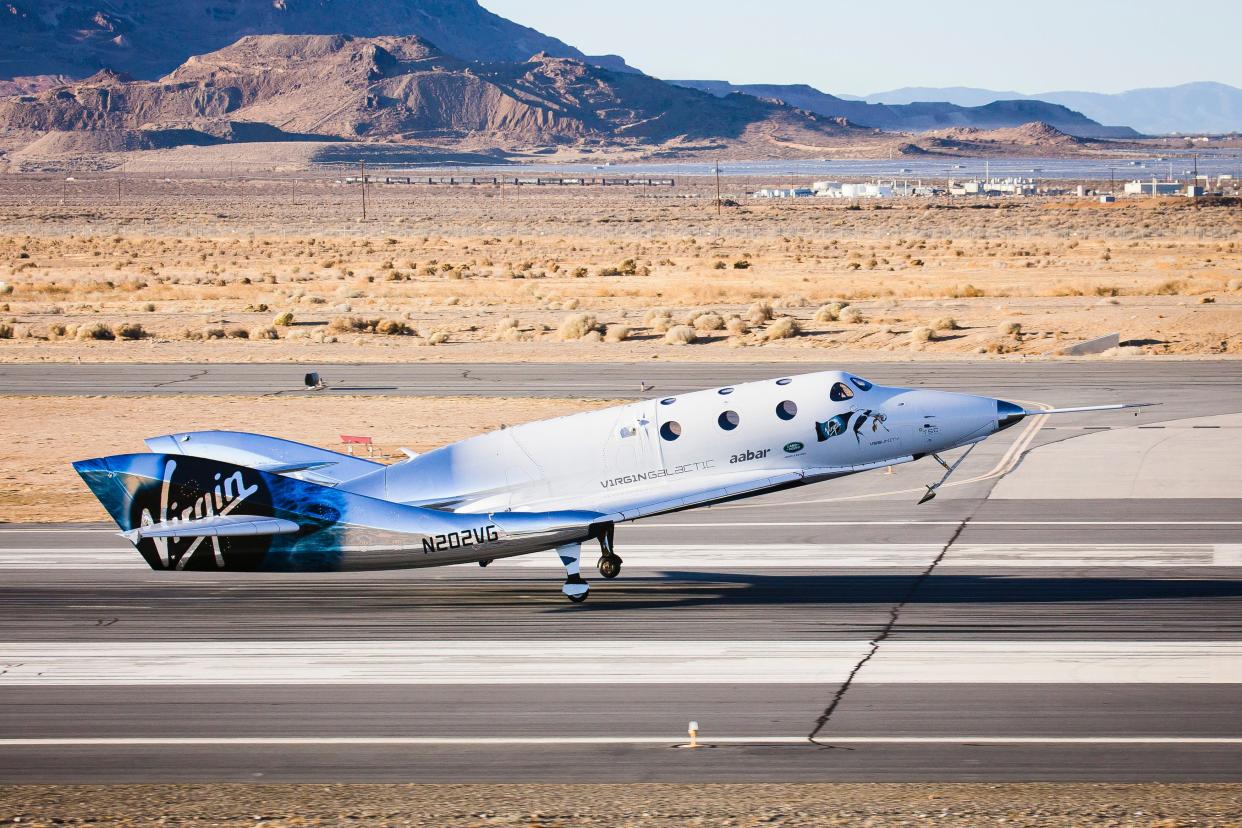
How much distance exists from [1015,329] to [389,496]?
4222cm

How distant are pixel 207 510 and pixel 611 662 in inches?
255

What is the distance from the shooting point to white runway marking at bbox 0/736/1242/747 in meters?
16.2

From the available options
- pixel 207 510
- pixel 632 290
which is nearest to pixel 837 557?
pixel 207 510

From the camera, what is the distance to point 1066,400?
4434 cm

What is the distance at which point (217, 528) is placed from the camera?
21.5m

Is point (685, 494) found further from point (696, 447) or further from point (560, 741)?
point (560, 741)

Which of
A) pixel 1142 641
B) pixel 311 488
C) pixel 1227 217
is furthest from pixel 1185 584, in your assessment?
pixel 1227 217

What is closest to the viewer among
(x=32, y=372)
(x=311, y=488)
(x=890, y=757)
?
(x=890, y=757)

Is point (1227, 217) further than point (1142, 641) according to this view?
Yes

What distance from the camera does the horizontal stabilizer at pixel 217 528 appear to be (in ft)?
70.4

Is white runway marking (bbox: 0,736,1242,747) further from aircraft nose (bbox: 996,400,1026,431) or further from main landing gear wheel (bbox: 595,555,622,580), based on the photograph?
aircraft nose (bbox: 996,400,1026,431)

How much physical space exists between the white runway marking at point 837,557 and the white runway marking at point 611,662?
5.11 meters

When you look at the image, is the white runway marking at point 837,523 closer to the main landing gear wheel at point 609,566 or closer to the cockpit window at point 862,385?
the main landing gear wheel at point 609,566

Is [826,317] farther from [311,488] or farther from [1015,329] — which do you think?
[311,488]
